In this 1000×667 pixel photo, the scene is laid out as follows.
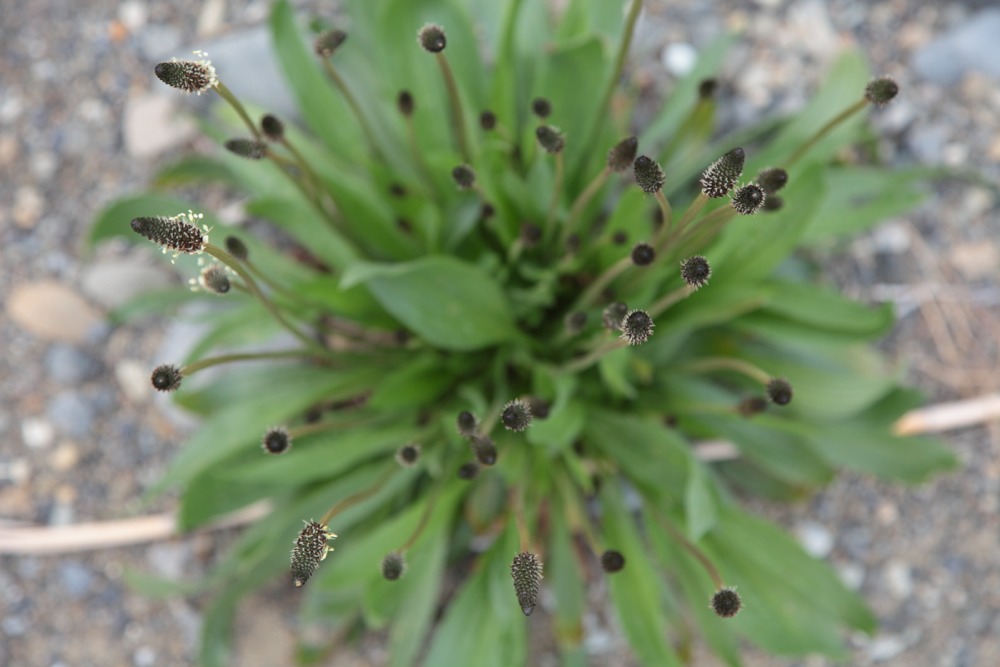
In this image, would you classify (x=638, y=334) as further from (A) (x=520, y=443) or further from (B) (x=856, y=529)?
(B) (x=856, y=529)

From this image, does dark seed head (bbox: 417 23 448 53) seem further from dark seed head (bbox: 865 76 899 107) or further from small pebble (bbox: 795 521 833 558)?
small pebble (bbox: 795 521 833 558)

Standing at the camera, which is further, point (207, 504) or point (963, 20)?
point (963, 20)

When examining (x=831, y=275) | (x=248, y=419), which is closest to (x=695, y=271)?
(x=248, y=419)

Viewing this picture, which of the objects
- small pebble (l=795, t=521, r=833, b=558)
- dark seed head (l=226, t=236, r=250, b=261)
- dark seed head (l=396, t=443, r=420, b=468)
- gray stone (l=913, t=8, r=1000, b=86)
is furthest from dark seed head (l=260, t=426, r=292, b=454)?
gray stone (l=913, t=8, r=1000, b=86)

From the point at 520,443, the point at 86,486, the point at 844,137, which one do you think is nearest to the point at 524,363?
the point at 520,443

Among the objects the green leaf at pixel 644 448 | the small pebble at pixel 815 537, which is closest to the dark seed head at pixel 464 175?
the green leaf at pixel 644 448

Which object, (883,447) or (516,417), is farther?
(883,447)

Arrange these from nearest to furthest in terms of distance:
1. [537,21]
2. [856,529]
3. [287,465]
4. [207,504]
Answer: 1. [287,465]
2. [207,504]
3. [537,21]
4. [856,529]

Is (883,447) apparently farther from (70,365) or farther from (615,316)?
(70,365)
